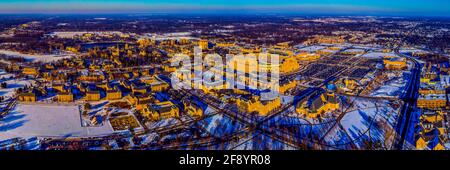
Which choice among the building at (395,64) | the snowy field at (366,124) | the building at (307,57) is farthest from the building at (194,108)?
the building at (395,64)

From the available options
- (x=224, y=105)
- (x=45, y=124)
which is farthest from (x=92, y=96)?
(x=224, y=105)

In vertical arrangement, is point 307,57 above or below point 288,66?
above

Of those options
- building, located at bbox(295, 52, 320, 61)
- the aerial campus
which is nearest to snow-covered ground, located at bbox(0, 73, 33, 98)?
the aerial campus

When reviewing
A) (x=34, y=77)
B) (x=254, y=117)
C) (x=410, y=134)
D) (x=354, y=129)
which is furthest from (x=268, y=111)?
(x=34, y=77)

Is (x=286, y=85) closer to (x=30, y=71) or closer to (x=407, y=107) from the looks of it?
(x=407, y=107)

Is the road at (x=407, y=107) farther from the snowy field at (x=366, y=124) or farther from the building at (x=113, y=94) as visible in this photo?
the building at (x=113, y=94)

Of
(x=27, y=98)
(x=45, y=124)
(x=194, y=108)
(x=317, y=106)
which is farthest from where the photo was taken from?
(x=27, y=98)

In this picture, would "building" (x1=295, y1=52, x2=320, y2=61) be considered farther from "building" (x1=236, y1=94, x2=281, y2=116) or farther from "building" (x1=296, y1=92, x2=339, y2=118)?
"building" (x1=236, y1=94, x2=281, y2=116)
